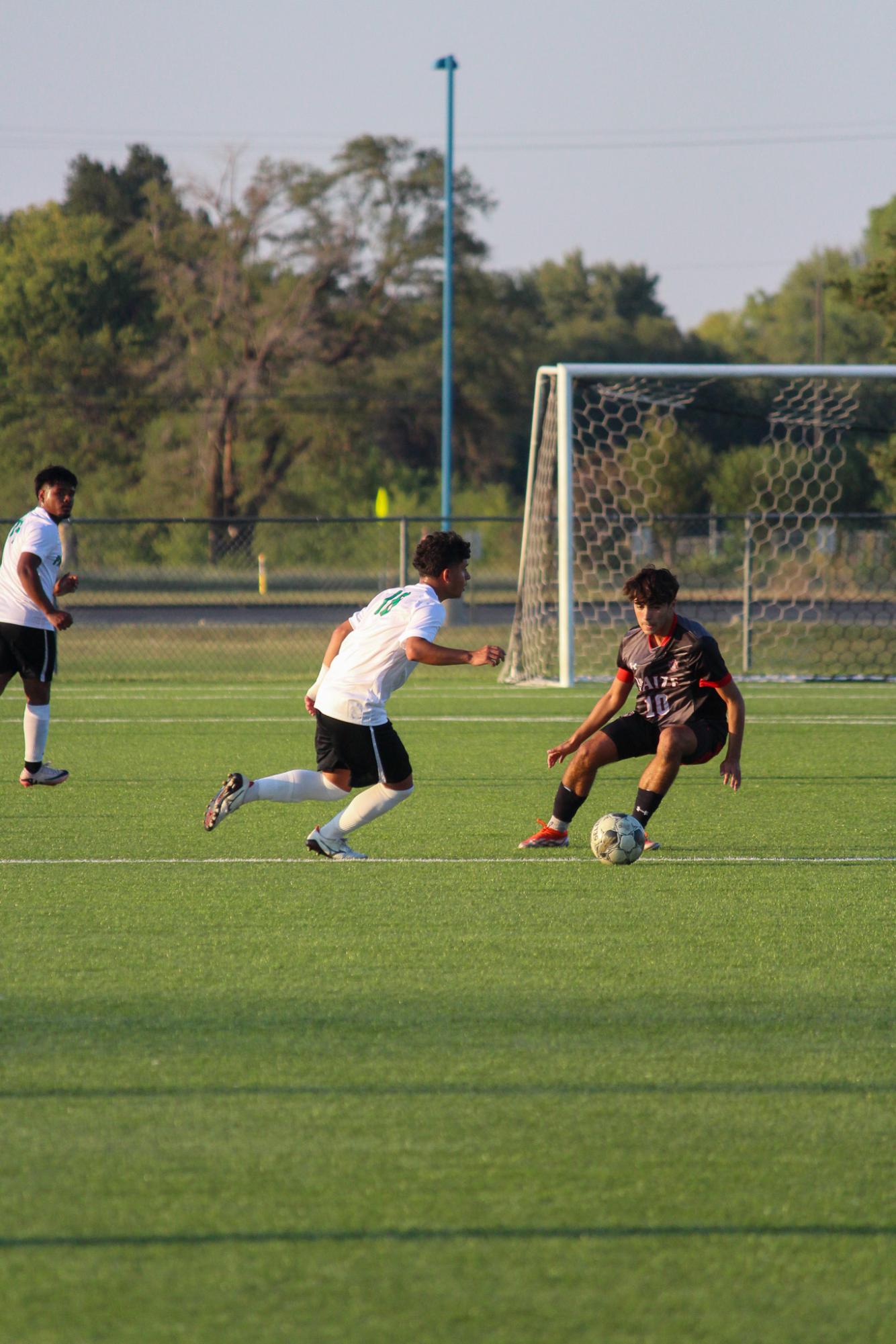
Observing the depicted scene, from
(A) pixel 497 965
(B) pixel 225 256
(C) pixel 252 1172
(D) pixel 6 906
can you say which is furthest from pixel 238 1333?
(B) pixel 225 256

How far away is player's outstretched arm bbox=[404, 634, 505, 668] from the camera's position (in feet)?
21.4

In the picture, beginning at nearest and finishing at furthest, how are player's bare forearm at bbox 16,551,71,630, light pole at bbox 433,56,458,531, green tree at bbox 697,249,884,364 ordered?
player's bare forearm at bbox 16,551,71,630 → light pole at bbox 433,56,458,531 → green tree at bbox 697,249,884,364

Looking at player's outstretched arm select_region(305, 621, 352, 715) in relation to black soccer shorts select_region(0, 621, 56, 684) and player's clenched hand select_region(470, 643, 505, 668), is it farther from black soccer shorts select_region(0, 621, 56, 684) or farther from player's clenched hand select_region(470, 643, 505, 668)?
black soccer shorts select_region(0, 621, 56, 684)

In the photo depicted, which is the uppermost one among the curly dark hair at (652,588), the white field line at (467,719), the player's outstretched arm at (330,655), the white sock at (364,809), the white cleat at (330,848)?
the curly dark hair at (652,588)

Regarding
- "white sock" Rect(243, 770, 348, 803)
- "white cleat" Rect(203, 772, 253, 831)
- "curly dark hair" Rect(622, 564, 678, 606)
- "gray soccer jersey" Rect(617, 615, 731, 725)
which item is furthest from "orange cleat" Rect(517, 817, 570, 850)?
"white cleat" Rect(203, 772, 253, 831)

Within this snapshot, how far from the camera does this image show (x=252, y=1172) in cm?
334

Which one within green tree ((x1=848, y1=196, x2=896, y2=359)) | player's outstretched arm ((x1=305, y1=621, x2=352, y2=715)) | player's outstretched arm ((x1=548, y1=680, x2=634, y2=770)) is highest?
green tree ((x1=848, y1=196, x2=896, y2=359))

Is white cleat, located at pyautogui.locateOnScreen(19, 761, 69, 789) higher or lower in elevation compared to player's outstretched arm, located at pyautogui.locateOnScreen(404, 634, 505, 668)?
lower

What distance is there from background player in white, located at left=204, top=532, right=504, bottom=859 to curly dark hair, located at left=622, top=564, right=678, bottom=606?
760 millimetres

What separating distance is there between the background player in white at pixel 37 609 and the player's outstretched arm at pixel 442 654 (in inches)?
132

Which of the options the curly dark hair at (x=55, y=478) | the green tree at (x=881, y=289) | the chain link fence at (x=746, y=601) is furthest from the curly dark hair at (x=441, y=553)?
the green tree at (x=881, y=289)

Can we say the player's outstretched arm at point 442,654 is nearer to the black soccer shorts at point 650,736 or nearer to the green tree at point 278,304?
the black soccer shorts at point 650,736

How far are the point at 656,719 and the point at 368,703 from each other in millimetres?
1607

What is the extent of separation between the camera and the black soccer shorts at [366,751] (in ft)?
22.7
